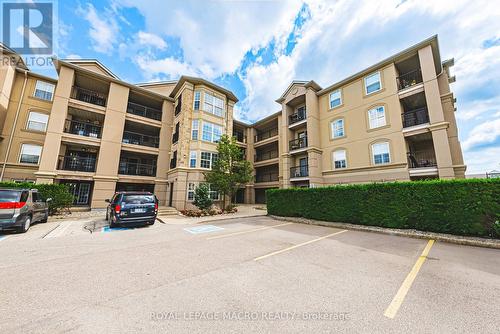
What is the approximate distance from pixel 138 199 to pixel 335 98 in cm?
1877

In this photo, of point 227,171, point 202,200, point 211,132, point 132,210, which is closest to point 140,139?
point 211,132

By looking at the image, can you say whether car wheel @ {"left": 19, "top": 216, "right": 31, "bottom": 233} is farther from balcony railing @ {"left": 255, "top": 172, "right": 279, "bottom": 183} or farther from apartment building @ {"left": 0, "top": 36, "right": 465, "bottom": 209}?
balcony railing @ {"left": 255, "top": 172, "right": 279, "bottom": 183}

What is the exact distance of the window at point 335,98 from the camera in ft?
60.0

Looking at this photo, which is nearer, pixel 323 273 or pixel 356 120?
pixel 323 273

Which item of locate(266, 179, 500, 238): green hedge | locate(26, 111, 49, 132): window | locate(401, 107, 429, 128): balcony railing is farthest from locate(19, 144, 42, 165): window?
locate(401, 107, 429, 128): balcony railing

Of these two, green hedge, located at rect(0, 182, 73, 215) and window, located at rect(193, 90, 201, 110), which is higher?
window, located at rect(193, 90, 201, 110)

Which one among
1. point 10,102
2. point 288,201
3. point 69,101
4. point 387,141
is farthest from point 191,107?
point 387,141

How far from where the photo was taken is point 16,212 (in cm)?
752

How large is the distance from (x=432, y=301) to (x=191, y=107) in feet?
64.4

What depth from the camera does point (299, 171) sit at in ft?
65.5

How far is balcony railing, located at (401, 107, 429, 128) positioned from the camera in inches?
559

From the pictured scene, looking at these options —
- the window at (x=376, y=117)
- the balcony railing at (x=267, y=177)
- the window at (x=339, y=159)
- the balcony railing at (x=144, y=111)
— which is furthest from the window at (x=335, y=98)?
the balcony railing at (x=144, y=111)

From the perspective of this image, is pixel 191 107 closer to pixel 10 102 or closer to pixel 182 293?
pixel 10 102

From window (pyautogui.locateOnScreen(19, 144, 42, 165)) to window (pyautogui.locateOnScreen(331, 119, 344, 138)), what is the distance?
86.3 ft
